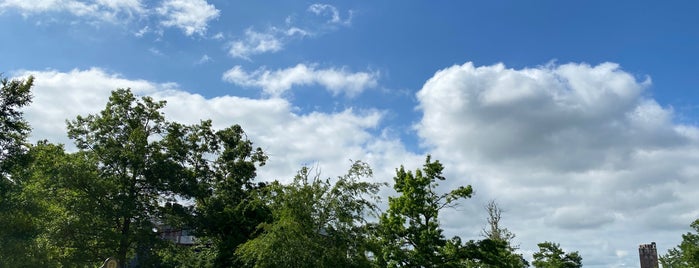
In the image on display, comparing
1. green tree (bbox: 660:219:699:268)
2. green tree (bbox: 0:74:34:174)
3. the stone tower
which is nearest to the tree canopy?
green tree (bbox: 0:74:34:174)

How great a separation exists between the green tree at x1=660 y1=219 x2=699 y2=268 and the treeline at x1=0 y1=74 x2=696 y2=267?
27.9m

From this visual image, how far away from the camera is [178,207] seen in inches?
1476

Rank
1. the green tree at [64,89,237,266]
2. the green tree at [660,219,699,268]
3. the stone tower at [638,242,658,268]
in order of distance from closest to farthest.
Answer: the green tree at [64,89,237,266]
the green tree at [660,219,699,268]
the stone tower at [638,242,658,268]

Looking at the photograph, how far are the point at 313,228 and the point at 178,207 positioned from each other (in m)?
15.0

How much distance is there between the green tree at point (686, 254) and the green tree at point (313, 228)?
4695cm

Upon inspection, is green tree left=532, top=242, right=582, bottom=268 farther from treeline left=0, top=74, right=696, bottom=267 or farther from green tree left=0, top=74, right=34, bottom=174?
green tree left=0, top=74, right=34, bottom=174

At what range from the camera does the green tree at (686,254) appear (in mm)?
57656

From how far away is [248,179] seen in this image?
4206 centimetres

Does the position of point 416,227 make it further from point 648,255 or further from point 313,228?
point 648,255

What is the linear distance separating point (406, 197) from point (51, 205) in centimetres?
2217

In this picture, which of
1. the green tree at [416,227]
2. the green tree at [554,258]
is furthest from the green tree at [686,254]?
the green tree at [416,227]

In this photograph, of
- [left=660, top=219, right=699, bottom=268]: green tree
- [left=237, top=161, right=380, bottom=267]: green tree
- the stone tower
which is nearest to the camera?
[left=237, top=161, right=380, bottom=267]: green tree

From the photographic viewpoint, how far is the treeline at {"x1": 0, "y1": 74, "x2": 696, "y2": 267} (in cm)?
2659

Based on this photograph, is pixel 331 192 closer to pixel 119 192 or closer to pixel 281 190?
pixel 281 190
